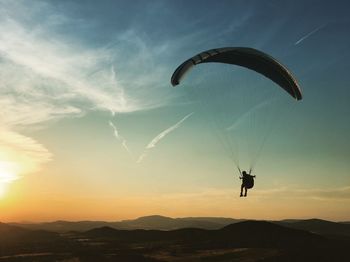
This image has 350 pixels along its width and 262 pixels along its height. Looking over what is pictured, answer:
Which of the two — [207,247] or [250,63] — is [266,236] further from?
[250,63]

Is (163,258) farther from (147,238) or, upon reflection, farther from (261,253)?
(147,238)

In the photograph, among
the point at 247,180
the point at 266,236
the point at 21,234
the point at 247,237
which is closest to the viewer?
the point at 247,180

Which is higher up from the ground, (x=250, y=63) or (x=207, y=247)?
(x=250, y=63)

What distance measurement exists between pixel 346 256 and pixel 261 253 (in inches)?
331

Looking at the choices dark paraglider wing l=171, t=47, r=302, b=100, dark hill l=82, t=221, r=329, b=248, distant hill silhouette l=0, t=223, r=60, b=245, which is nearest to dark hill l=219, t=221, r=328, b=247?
dark hill l=82, t=221, r=329, b=248

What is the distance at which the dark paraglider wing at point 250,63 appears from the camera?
21984 mm

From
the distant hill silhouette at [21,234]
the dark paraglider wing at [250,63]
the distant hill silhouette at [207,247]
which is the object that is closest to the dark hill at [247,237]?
the distant hill silhouette at [207,247]

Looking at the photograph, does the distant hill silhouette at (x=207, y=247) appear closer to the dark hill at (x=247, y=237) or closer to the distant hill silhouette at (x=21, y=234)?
the dark hill at (x=247, y=237)

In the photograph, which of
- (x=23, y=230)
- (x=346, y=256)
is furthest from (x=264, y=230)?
(x=23, y=230)

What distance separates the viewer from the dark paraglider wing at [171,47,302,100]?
72.1ft

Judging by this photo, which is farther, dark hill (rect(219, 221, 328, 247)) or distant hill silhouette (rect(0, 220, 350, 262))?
dark hill (rect(219, 221, 328, 247))

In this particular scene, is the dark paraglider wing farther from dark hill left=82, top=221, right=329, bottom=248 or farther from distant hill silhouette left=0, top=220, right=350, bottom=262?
dark hill left=82, top=221, right=329, bottom=248

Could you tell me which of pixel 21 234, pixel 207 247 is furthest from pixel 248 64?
pixel 21 234

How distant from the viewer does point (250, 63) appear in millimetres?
25125
